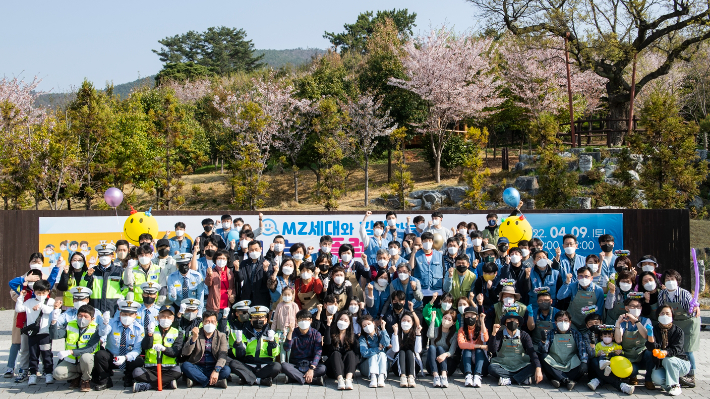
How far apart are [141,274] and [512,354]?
5.44 metres

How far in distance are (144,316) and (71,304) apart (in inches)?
65.3

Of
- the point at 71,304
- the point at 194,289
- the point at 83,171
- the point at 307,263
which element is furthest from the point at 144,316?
the point at 83,171

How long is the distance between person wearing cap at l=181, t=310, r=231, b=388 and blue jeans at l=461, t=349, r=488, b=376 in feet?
10.3

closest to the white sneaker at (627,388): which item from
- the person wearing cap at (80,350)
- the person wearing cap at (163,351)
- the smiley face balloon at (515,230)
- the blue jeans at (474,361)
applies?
the blue jeans at (474,361)

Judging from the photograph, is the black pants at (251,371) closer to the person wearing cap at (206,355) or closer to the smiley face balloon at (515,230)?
the person wearing cap at (206,355)

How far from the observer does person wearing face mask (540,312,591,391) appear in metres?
7.50

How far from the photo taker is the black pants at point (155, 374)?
24.1 ft

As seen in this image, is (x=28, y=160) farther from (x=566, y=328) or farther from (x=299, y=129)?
(x=566, y=328)

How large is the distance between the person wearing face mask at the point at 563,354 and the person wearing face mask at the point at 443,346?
118 cm

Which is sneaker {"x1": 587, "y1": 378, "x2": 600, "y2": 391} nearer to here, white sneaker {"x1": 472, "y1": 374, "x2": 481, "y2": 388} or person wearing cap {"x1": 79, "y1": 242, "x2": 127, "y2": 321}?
white sneaker {"x1": 472, "y1": 374, "x2": 481, "y2": 388}

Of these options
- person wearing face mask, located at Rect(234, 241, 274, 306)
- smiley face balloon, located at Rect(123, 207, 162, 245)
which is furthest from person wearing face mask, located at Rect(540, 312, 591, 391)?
smiley face balloon, located at Rect(123, 207, 162, 245)


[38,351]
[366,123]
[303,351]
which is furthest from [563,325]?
[366,123]

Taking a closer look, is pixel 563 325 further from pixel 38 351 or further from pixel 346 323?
pixel 38 351

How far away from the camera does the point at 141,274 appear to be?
28.0ft
